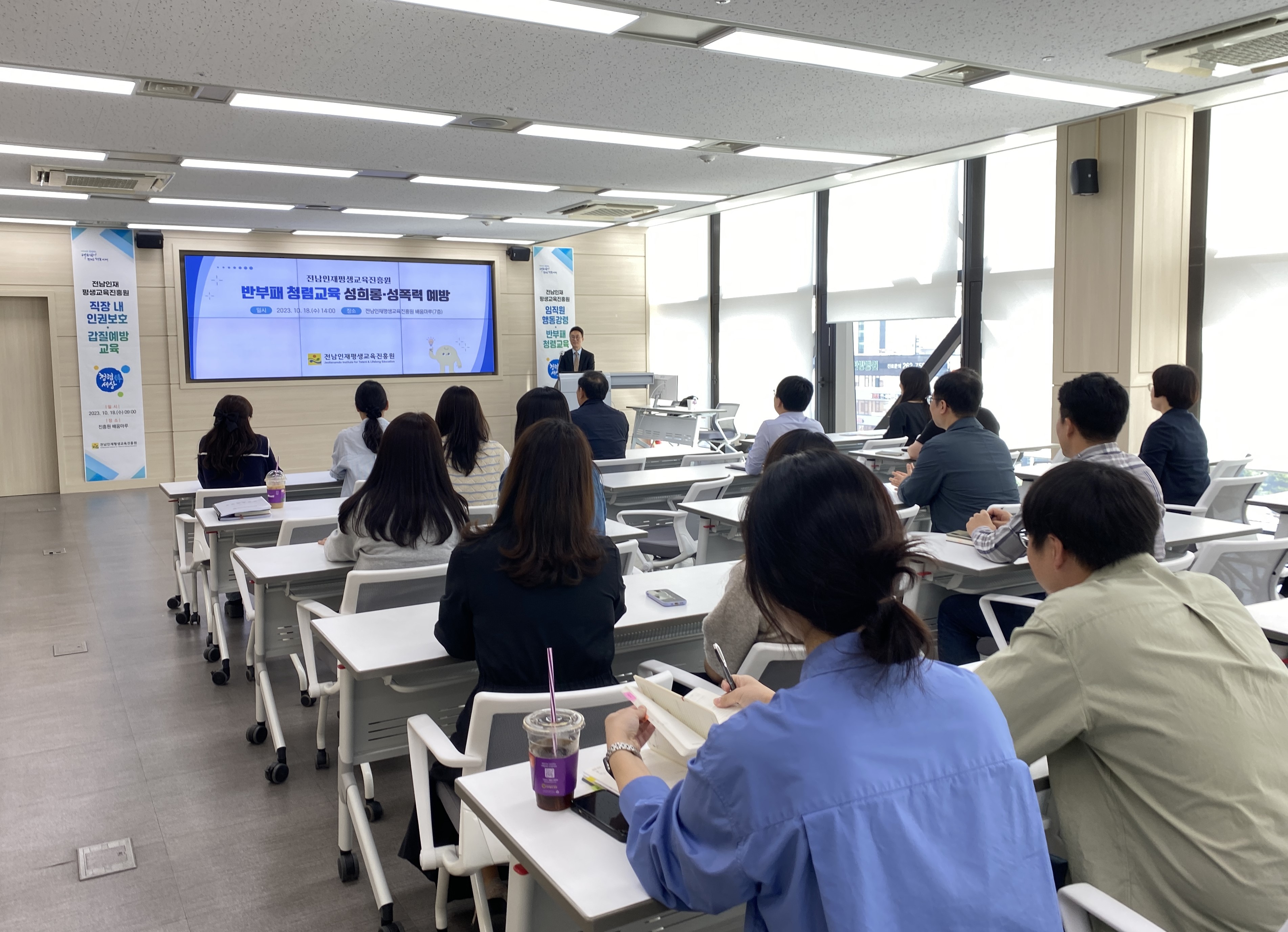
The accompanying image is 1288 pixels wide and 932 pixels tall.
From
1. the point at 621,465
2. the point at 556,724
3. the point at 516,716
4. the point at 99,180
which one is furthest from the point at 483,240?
the point at 556,724

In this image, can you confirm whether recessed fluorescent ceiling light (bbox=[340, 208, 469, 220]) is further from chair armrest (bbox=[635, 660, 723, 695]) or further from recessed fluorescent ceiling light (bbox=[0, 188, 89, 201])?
chair armrest (bbox=[635, 660, 723, 695])

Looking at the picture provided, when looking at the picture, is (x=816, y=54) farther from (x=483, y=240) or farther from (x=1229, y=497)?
(x=483, y=240)

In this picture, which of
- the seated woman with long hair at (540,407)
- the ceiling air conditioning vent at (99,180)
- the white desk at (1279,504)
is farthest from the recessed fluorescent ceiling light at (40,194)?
the white desk at (1279,504)

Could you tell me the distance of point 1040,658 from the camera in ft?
4.89

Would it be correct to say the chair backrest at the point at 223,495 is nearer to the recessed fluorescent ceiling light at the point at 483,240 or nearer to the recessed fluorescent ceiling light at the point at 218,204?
the recessed fluorescent ceiling light at the point at 218,204

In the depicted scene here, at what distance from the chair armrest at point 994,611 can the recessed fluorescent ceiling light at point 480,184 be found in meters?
6.22

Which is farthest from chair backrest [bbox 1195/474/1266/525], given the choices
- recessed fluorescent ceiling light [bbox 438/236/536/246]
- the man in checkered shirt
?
recessed fluorescent ceiling light [bbox 438/236/536/246]

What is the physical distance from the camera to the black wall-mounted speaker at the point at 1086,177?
261 inches

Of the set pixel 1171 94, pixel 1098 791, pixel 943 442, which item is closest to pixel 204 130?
pixel 943 442

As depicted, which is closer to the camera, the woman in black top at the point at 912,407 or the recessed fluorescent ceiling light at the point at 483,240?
the woman in black top at the point at 912,407

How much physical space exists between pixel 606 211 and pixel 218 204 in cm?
383

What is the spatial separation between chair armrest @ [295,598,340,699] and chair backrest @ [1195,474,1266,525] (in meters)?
3.98

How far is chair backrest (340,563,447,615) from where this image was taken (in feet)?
9.57

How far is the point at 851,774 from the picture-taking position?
1052 millimetres
